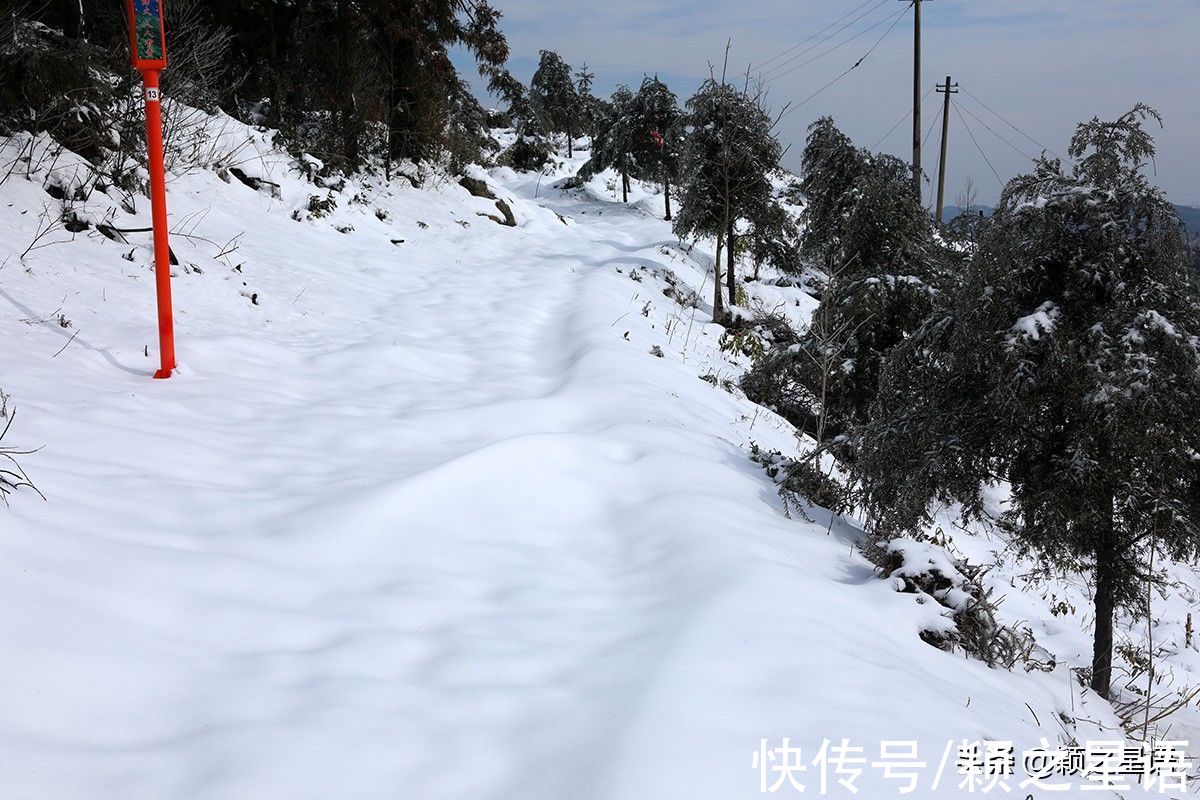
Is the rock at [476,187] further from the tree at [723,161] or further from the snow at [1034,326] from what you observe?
the snow at [1034,326]

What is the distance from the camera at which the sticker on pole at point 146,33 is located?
557 cm

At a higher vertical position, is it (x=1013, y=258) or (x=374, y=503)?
(x=1013, y=258)

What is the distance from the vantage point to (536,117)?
5009cm

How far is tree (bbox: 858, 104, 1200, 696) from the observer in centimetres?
505

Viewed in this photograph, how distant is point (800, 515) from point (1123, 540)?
239 cm

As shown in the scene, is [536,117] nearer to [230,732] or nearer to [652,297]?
[652,297]

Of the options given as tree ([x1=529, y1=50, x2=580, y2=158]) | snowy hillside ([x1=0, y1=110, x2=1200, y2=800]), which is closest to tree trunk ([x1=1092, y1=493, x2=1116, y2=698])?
snowy hillside ([x1=0, y1=110, x2=1200, y2=800])

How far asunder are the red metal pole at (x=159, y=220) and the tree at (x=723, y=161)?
16.5 metres

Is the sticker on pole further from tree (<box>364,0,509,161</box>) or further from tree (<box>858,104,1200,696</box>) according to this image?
tree (<box>364,0,509,161</box>)

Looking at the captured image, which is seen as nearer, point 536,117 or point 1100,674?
point 1100,674

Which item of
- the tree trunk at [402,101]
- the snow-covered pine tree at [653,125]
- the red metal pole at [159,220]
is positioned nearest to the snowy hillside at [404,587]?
the red metal pole at [159,220]

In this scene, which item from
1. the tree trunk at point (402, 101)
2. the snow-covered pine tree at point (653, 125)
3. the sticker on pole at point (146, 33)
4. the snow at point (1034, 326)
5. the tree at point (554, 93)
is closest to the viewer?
the snow at point (1034, 326)

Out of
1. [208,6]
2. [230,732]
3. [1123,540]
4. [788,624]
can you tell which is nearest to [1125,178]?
[1123,540]

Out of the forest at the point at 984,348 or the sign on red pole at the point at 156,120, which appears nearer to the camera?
the forest at the point at 984,348
